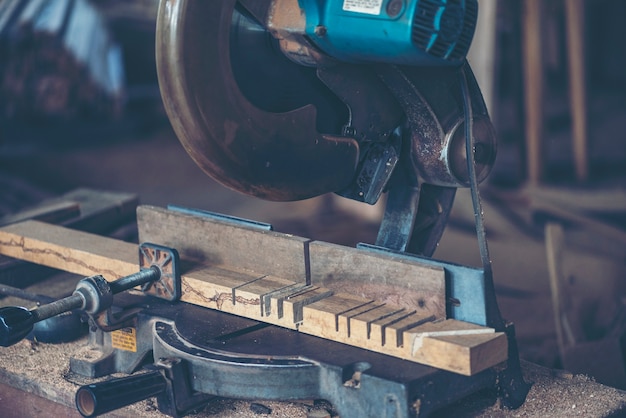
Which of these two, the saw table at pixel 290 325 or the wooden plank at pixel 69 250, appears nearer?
the saw table at pixel 290 325

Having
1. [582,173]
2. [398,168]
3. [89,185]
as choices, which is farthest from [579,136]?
[398,168]

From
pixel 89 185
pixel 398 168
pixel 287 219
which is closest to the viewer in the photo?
pixel 398 168

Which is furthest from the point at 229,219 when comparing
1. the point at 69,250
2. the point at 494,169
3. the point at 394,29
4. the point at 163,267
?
the point at 494,169

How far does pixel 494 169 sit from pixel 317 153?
3.66 meters

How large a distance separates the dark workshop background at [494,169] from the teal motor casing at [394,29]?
1049 mm

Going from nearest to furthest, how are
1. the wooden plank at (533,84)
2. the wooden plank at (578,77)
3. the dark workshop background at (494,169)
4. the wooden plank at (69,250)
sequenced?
the wooden plank at (69,250), the dark workshop background at (494,169), the wooden plank at (533,84), the wooden plank at (578,77)

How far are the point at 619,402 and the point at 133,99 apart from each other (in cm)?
522

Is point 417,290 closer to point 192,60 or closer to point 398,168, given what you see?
point 398,168

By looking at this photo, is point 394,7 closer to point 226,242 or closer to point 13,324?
point 226,242

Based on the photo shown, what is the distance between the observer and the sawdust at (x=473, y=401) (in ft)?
5.39

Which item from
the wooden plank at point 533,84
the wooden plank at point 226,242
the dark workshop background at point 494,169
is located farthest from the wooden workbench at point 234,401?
the wooden plank at point 533,84

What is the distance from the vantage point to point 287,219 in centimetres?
477

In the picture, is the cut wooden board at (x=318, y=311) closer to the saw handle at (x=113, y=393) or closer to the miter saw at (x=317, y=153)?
the miter saw at (x=317, y=153)

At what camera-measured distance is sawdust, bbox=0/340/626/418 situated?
1.64 meters
